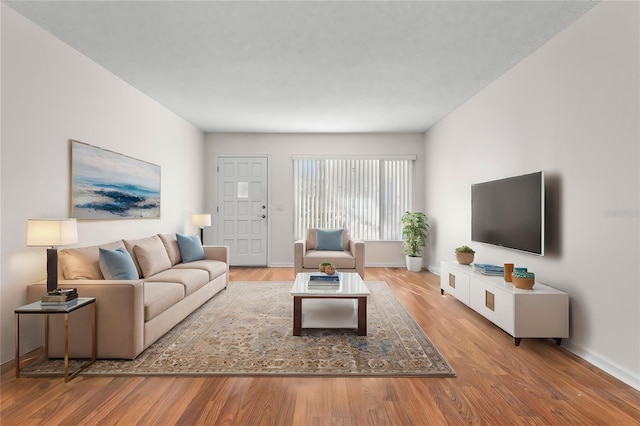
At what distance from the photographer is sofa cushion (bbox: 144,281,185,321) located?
2758 millimetres

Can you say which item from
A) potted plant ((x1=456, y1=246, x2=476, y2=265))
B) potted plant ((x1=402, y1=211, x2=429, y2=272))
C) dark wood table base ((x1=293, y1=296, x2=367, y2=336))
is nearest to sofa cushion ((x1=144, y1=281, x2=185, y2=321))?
dark wood table base ((x1=293, y1=296, x2=367, y2=336))

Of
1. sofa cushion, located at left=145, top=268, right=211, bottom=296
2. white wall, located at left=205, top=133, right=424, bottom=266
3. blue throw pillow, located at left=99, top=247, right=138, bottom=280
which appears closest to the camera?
blue throw pillow, located at left=99, top=247, right=138, bottom=280

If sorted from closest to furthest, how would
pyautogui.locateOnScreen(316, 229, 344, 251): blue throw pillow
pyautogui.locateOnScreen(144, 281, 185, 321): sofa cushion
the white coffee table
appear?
pyautogui.locateOnScreen(144, 281, 185, 321): sofa cushion, the white coffee table, pyautogui.locateOnScreen(316, 229, 344, 251): blue throw pillow

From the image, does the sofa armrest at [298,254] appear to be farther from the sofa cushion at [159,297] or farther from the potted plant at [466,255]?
the potted plant at [466,255]

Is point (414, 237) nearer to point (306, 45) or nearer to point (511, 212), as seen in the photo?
point (511, 212)

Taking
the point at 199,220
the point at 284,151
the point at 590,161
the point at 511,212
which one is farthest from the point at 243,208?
the point at 590,161

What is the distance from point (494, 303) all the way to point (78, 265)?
3.59 metres

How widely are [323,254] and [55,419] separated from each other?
11.9 feet

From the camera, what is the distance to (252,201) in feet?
21.9

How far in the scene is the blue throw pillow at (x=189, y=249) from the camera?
455 cm

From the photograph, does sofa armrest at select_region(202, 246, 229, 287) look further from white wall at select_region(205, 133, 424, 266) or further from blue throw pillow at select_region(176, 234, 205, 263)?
white wall at select_region(205, 133, 424, 266)

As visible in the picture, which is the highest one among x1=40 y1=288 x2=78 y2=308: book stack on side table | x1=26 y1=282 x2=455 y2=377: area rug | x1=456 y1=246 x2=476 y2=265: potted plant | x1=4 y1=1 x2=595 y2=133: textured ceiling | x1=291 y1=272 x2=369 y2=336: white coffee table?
x1=4 y1=1 x2=595 y2=133: textured ceiling

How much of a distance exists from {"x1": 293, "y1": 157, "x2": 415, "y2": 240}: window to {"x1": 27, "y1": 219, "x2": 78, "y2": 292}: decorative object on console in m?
4.47

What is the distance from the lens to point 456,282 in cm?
401
